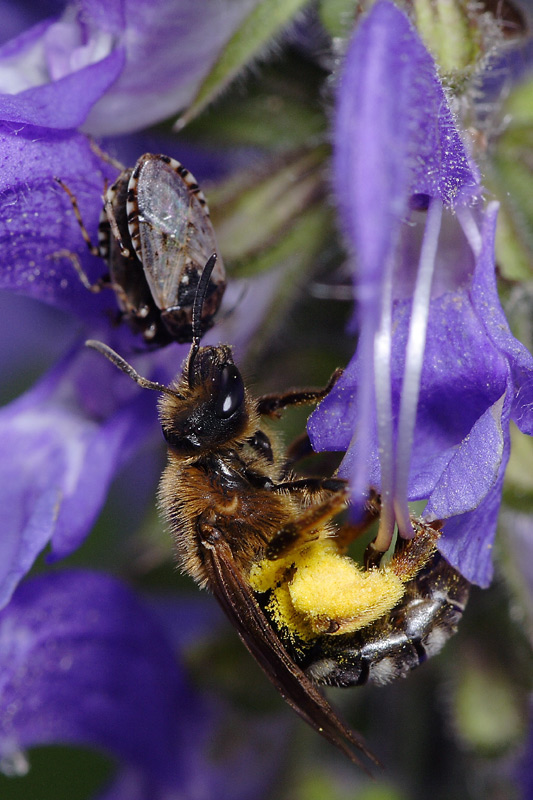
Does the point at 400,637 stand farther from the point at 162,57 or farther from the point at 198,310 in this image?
the point at 162,57

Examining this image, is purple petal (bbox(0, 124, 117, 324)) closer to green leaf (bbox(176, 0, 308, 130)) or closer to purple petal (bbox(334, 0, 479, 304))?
green leaf (bbox(176, 0, 308, 130))

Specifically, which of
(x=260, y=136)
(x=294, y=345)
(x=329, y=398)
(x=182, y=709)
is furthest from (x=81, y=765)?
(x=329, y=398)

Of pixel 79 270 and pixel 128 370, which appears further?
pixel 79 270

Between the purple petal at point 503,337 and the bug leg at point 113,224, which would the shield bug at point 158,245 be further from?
the purple petal at point 503,337

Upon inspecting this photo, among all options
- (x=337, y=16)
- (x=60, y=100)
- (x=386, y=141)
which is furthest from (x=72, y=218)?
(x=386, y=141)

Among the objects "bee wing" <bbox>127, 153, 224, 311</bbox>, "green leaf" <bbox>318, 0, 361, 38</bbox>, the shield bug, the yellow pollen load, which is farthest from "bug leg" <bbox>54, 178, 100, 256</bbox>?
the yellow pollen load

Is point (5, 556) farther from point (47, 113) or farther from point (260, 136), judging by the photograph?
point (260, 136)

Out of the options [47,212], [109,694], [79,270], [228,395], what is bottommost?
[109,694]

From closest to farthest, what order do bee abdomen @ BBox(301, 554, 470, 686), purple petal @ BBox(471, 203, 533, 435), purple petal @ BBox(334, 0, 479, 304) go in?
purple petal @ BBox(334, 0, 479, 304), purple petal @ BBox(471, 203, 533, 435), bee abdomen @ BBox(301, 554, 470, 686)
